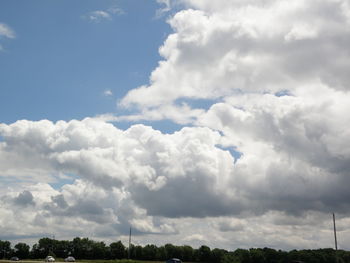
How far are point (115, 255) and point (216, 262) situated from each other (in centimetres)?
4796

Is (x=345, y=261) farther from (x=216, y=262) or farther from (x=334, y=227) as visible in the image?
(x=334, y=227)

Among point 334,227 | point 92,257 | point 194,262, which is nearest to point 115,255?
point 92,257

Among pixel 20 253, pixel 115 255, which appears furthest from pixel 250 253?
pixel 20 253

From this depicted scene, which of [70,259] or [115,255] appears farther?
[115,255]

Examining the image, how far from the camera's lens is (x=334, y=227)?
85750 mm

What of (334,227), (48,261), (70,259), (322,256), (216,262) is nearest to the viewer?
(334,227)

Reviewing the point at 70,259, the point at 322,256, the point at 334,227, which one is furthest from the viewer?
the point at 322,256

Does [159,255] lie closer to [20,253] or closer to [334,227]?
[20,253]

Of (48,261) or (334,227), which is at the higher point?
(334,227)

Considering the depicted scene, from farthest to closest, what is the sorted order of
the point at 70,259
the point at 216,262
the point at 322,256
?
the point at 216,262
the point at 322,256
the point at 70,259

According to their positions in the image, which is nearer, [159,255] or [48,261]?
[48,261]

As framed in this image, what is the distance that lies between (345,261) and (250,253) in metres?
41.7

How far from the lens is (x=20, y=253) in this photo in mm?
199000

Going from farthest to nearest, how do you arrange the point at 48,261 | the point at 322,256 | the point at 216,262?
the point at 216,262 → the point at 322,256 → the point at 48,261
